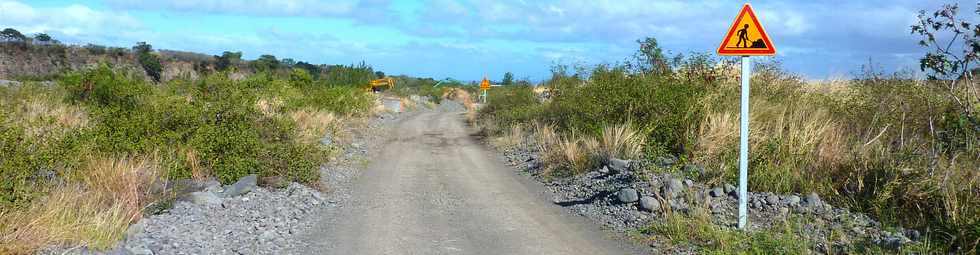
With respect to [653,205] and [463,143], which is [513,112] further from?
[653,205]

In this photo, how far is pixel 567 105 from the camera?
18.2 meters

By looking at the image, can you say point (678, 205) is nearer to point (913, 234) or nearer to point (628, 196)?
point (628, 196)

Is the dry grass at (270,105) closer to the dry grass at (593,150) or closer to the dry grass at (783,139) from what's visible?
the dry grass at (593,150)

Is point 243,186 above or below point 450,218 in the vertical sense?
above

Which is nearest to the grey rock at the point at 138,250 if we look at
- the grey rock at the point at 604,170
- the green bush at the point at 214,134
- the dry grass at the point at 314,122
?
the green bush at the point at 214,134

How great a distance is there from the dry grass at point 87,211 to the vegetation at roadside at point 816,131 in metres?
6.75

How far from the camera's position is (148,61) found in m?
62.8

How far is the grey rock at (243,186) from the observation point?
32.6ft

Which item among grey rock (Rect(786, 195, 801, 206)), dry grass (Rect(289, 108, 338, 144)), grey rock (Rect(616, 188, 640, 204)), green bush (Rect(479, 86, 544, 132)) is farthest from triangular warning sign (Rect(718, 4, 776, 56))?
green bush (Rect(479, 86, 544, 132))

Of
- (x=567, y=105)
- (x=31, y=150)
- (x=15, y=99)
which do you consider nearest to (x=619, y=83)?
(x=567, y=105)

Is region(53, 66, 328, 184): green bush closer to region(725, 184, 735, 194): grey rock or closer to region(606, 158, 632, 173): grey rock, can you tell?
region(606, 158, 632, 173): grey rock

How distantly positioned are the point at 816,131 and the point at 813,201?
272 cm

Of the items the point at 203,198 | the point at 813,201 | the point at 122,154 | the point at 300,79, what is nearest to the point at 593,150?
the point at 813,201

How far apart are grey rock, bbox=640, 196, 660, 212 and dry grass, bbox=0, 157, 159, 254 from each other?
5.43 meters
